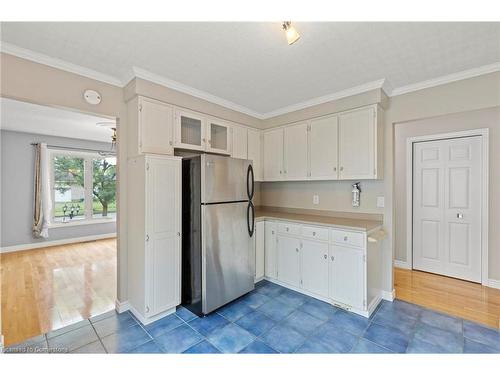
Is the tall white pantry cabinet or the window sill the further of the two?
the window sill

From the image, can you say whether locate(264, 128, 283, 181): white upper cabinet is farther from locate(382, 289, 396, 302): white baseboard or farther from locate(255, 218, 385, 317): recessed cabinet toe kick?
locate(382, 289, 396, 302): white baseboard

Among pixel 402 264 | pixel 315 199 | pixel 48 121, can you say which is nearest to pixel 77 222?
pixel 48 121

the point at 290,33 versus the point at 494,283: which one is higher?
the point at 290,33

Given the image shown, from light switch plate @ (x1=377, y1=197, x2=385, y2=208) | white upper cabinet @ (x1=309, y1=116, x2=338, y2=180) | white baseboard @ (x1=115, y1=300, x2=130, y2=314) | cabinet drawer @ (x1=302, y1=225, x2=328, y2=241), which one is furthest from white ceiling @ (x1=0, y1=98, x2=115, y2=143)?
A: light switch plate @ (x1=377, y1=197, x2=385, y2=208)

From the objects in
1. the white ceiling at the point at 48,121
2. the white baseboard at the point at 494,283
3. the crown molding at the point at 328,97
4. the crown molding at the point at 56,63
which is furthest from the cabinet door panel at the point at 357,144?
the white ceiling at the point at 48,121

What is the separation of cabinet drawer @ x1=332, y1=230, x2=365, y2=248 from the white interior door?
6.69 feet

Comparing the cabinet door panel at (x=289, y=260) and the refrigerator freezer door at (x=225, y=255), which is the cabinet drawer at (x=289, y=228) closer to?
the cabinet door panel at (x=289, y=260)

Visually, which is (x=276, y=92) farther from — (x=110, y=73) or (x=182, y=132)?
(x=110, y=73)

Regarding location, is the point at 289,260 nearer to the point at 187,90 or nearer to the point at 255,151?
the point at 255,151

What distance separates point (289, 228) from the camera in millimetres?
3047

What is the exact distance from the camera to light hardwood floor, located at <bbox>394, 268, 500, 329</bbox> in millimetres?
2455

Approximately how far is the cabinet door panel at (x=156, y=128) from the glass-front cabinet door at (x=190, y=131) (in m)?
0.09

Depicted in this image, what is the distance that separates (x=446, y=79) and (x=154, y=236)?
3.44m

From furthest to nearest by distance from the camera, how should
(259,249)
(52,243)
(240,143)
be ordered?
1. (52,243)
2. (240,143)
3. (259,249)
